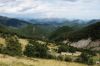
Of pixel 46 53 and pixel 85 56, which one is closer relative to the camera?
pixel 85 56

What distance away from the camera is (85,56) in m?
148

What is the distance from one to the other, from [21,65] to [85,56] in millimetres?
107658

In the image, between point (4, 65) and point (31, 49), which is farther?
point (31, 49)

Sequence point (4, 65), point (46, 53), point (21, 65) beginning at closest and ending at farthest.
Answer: point (4, 65), point (21, 65), point (46, 53)

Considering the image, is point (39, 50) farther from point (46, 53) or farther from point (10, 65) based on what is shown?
point (10, 65)

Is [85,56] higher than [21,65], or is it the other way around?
[21,65]

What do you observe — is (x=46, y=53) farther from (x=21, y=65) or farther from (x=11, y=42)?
(x=21, y=65)

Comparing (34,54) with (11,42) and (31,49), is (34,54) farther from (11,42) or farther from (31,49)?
(11,42)

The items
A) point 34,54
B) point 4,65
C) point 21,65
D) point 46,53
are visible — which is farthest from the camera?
point 46,53

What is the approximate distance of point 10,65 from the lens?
40.4 meters

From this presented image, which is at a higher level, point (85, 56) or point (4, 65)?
point (4, 65)

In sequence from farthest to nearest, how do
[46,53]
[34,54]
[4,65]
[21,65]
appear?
[46,53]
[34,54]
[21,65]
[4,65]

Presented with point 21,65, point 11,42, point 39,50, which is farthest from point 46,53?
point 21,65

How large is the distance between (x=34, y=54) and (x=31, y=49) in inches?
319
